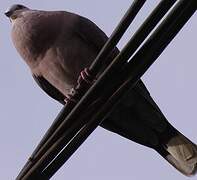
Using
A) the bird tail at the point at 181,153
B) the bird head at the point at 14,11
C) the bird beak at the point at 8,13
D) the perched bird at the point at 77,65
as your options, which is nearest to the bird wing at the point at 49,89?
the perched bird at the point at 77,65

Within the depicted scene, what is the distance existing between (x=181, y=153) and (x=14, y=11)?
2.43 m

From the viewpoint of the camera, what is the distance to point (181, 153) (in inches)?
193

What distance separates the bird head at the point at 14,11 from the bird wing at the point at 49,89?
726 millimetres


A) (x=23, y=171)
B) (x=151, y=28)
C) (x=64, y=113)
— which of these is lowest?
(x=23, y=171)

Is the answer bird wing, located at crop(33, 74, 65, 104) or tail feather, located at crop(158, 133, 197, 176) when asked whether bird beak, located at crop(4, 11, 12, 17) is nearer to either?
bird wing, located at crop(33, 74, 65, 104)

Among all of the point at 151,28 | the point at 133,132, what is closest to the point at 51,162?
the point at 151,28

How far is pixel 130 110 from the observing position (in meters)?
5.52

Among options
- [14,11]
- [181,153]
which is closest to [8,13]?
[14,11]

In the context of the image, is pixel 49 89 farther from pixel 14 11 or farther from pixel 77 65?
pixel 14 11

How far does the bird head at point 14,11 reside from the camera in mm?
6121

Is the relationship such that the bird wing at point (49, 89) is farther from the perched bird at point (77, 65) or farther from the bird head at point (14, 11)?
the bird head at point (14, 11)

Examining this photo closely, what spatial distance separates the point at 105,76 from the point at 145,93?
276 cm

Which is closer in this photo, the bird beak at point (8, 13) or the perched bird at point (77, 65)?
the perched bird at point (77, 65)

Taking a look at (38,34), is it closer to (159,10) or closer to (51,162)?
(51,162)
